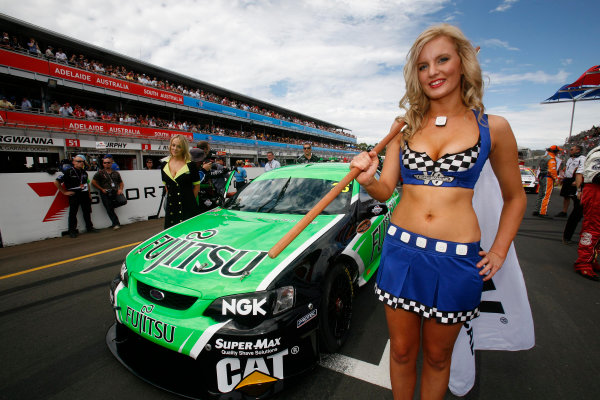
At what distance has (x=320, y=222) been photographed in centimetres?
245

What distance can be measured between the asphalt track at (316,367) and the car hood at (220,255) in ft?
2.38

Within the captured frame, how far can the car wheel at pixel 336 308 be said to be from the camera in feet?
6.61

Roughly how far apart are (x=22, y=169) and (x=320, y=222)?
69.4 ft

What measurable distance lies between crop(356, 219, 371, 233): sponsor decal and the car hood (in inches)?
10.0

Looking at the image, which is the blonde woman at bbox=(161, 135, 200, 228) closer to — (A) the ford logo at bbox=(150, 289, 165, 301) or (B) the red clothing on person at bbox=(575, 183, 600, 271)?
(A) the ford logo at bbox=(150, 289, 165, 301)

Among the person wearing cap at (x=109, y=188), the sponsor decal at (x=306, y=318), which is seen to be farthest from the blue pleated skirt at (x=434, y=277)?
the person wearing cap at (x=109, y=188)

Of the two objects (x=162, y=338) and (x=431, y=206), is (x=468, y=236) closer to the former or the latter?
(x=431, y=206)

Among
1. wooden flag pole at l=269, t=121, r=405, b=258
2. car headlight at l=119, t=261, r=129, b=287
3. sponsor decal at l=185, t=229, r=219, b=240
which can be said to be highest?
wooden flag pole at l=269, t=121, r=405, b=258

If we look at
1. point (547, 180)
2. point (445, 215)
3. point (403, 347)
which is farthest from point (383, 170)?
point (547, 180)

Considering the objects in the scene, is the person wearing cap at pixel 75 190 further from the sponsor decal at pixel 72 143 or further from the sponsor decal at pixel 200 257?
the sponsor decal at pixel 72 143

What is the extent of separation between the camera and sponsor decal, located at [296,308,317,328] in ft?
5.72

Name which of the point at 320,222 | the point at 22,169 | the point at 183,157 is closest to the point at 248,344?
the point at 320,222

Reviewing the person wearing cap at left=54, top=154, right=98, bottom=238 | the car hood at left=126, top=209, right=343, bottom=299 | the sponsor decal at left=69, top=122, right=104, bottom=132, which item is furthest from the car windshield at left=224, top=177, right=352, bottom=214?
the sponsor decal at left=69, top=122, right=104, bottom=132

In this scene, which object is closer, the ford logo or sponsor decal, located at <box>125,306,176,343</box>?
sponsor decal, located at <box>125,306,176,343</box>
